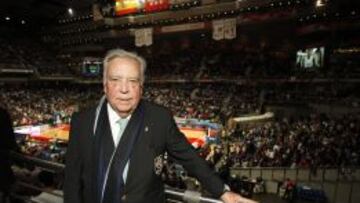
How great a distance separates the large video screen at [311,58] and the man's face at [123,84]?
94.5 feet

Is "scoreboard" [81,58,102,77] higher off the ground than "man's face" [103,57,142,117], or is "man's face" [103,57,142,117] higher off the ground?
"scoreboard" [81,58,102,77]

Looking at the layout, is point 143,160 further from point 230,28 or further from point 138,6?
point 138,6

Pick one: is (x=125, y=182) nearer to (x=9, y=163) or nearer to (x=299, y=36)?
(x=9, y=163)

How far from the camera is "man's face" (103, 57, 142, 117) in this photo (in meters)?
2.14

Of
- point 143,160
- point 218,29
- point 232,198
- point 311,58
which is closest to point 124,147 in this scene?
point 143,160

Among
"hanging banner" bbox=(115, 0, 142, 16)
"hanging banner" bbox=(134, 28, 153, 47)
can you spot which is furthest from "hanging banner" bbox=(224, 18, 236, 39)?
"hanging banner" bbox=(115, 0, 142, 16)

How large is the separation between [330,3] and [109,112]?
28474mm

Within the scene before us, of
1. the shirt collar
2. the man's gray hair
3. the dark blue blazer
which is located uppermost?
the man's gray hair

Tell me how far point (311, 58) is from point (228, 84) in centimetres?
820

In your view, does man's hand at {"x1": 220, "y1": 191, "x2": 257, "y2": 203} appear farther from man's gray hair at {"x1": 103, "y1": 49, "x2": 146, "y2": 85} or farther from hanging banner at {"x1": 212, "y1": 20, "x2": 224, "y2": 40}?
hanging banner at {"x1": 212, "y1": 20, "x2": 224, "y2": 40}

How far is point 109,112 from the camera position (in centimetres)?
223

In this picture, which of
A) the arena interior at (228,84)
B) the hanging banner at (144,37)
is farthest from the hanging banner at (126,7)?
the hanging banner at (144,37)

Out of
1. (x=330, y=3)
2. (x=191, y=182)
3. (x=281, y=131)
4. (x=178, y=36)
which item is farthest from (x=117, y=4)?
(x=191, y=182)

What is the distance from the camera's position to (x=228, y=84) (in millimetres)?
33875
